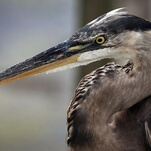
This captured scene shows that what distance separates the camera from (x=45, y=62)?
3.76m

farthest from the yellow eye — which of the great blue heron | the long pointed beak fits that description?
the long pointed beak

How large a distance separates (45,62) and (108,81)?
386 mm

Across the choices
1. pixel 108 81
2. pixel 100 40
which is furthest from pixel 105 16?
pixel 108 81

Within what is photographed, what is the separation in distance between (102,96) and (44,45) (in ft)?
17.6

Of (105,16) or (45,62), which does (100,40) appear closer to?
(105,16)

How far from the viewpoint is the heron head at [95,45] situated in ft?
12.0

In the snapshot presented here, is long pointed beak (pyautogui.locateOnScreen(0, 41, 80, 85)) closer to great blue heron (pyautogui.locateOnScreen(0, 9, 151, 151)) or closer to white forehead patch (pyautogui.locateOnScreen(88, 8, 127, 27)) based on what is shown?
great blue heron (pyautogui.locateOnScreen(0, 9, 151, 151))

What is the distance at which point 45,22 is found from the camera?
32.0 ft

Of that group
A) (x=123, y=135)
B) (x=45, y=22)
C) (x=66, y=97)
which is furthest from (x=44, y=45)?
(x=123, y=135)

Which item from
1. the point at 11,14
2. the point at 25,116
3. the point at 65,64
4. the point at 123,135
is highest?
the point at 65,64

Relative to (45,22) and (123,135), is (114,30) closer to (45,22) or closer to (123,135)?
(123,135)

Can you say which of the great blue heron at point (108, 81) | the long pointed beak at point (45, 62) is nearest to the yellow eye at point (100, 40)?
the great blue heron at point (108, 81)

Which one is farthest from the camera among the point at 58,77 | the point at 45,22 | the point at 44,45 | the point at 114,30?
the point at 45,22

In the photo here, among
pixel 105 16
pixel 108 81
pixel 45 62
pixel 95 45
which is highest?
pixel 105 16
